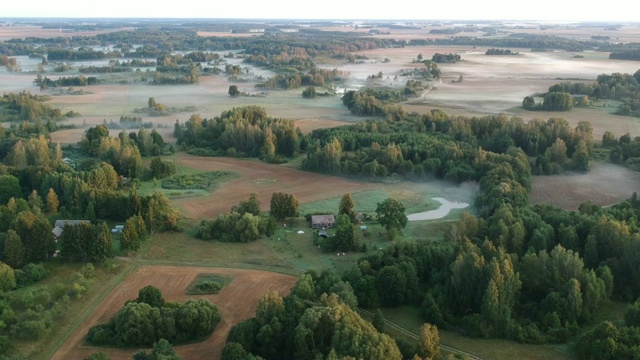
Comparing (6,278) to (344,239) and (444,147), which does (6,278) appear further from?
(444,147)

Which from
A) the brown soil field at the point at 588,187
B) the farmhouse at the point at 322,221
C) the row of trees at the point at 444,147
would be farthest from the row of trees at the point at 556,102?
the farmhouse at the point at 322,221

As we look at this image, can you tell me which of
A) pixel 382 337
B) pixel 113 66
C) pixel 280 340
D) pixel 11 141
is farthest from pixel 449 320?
pixel 113 66

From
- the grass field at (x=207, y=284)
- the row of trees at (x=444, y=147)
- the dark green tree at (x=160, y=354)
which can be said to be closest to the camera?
the dark green tree at (x=160, y=354)

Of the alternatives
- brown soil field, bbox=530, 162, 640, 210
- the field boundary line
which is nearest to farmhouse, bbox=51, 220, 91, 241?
the field boundary line

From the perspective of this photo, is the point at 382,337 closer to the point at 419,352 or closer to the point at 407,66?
the point at 419,352

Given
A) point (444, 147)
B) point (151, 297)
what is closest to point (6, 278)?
point (151, 297)

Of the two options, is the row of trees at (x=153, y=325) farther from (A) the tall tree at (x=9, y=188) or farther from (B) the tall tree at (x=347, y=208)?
(A) the tall tree at (x=9, y=188)

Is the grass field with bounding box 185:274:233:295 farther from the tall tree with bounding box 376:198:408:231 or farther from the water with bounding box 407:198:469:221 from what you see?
the water with bounding box 407:198:469:221
